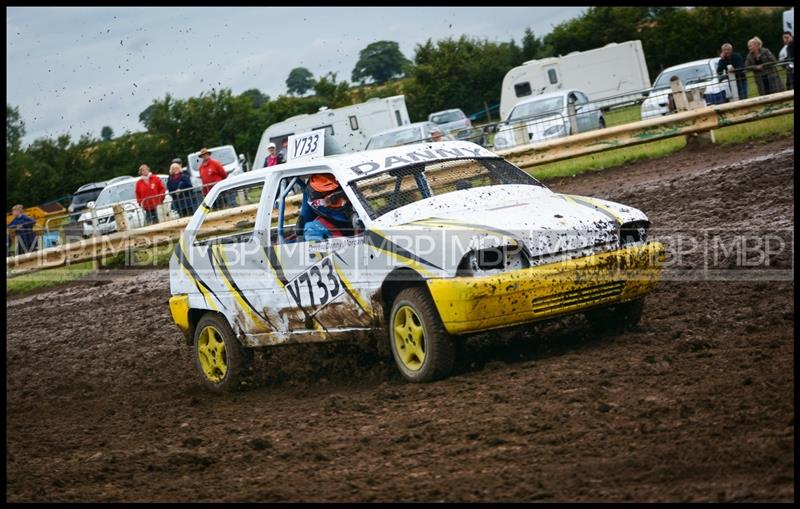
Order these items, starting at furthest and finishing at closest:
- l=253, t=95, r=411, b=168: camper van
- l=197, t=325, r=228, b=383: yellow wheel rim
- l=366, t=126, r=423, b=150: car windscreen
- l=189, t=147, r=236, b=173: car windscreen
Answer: l=253, t=95, r=411, b=168: camper van → l=189, t=147, r=236, b=173: car windscreen → l=366, t=126, r=423, b=150: car windscreen → l=197, t=325, r=228, b=383: yellow wheel rim

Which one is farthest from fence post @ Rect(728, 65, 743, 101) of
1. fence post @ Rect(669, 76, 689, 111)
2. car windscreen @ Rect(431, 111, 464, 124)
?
car windscreen @ Rect(431, 111, 464, 124)

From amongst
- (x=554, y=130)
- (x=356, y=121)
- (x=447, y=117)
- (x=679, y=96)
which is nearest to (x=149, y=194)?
(x=554, y=130)

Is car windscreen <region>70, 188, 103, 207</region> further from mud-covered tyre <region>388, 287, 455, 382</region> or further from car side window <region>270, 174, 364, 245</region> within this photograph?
mud-covered tyre <region>388, 287, 455, 382</region>

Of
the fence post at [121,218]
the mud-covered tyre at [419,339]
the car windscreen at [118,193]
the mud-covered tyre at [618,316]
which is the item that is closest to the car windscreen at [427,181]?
the mud-covered tyre at [419,339]

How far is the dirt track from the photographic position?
481 centimetres

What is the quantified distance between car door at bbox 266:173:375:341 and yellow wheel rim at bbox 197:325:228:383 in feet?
2.73

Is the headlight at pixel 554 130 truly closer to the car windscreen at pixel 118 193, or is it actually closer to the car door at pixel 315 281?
the car windscreen at pixel 118 193

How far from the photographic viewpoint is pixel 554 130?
21406 mm

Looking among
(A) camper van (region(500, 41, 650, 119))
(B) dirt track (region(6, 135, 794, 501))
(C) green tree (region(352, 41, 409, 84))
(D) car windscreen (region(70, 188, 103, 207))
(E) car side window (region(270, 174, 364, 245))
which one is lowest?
(B) dirt track (region(6, 135, 794, 501))

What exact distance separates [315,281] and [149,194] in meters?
13.2

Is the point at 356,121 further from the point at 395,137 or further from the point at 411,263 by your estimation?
the point at 411,263

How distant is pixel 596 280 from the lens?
24.0ft

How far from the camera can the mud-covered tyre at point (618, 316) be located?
26.4 feet

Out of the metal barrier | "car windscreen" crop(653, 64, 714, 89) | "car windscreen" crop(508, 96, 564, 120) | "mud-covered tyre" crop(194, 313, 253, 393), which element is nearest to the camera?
"mud-covered tyre" crop(194, 313, 253, 393)
